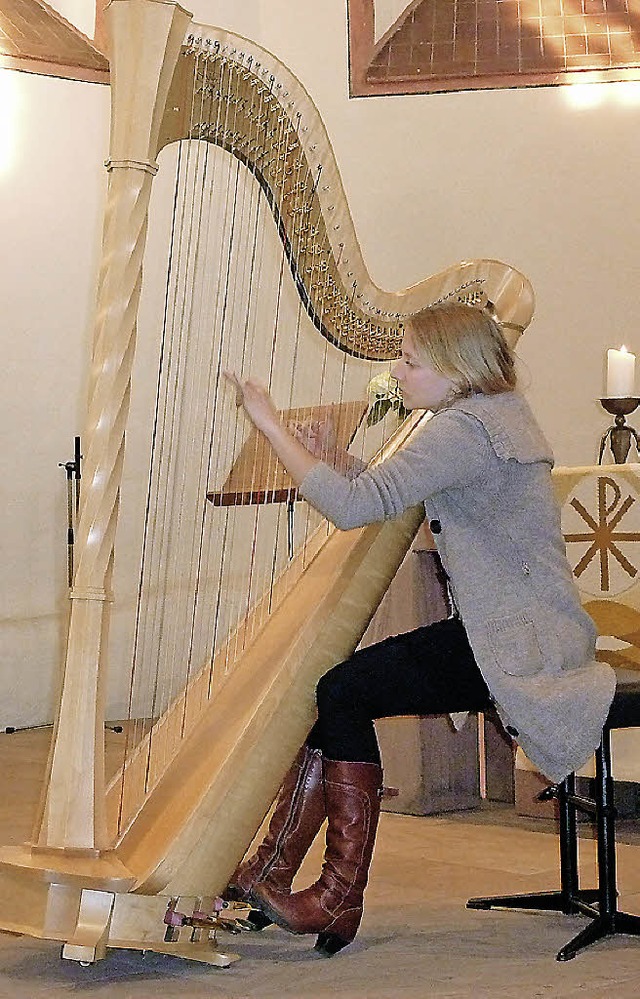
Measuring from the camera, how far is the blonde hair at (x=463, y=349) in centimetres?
244

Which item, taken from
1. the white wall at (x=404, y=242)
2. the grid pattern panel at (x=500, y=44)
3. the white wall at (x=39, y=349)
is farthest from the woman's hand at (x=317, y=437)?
the grid pattern panel at (x=500, y=44)

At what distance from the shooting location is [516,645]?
2311 millimetres

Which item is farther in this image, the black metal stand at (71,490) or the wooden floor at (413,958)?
the black metal stand at (71,490)

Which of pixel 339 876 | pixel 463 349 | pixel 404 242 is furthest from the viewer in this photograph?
pixel 404 242

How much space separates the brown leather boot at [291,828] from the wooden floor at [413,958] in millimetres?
119

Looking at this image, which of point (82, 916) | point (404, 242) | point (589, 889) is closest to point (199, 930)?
point (82, 916)

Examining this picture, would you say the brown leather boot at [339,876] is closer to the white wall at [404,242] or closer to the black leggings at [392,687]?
the black leggings at [392,687]

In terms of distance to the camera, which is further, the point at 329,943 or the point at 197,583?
the point at 197,583

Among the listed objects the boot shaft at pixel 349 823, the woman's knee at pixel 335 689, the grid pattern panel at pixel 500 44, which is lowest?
the boot shaft at pixel 349 823

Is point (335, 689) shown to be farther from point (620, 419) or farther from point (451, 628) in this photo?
point (620, 419)

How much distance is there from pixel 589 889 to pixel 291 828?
0.64 m

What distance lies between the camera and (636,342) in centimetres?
542

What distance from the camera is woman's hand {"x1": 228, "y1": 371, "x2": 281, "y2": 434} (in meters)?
2.25

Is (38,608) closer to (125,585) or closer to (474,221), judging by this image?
(125,585)
